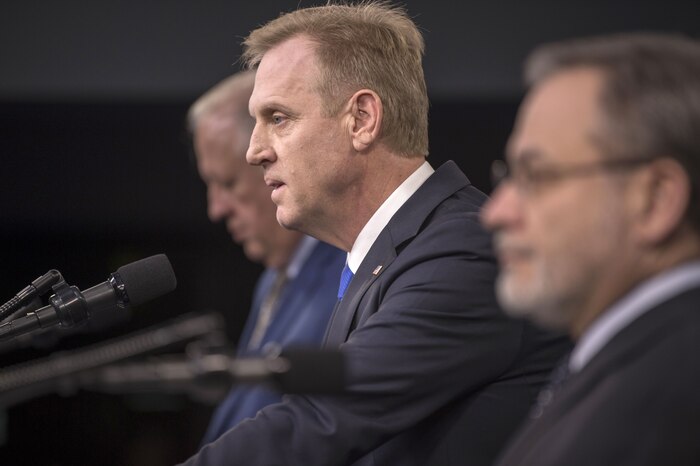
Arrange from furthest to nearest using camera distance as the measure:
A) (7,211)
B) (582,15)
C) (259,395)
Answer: (7,211), (582,15), (259,395)

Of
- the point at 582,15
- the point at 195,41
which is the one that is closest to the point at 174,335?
the point at 195,41

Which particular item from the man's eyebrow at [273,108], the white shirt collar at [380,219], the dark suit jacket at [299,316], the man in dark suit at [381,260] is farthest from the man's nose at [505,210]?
the dark suit jacket at [299,316]

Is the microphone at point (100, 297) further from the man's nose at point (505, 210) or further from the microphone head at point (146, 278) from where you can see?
the man's nose at point (505, 210)

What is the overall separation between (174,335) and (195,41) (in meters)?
1.32

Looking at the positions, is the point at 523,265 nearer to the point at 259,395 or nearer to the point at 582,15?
the point at 259,395

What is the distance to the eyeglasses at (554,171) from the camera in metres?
1.25

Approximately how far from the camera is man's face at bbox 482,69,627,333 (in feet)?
4.14

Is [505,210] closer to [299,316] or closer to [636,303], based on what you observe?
[636,303]

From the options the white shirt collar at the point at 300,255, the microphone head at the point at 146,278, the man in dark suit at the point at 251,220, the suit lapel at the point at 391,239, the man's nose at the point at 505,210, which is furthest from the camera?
the white shirt collar at the point at 300,255

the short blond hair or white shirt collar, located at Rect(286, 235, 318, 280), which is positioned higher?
the short blond hair

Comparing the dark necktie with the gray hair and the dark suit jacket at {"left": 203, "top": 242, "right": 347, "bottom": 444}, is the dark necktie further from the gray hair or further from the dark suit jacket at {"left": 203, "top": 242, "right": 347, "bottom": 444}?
the gray hair

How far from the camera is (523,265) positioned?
1325mm

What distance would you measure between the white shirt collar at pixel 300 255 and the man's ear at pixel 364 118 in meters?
1.34

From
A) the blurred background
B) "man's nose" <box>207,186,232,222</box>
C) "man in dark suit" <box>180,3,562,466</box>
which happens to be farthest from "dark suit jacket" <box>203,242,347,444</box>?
"man in dark suit" <box>180,3,562,466</box>
